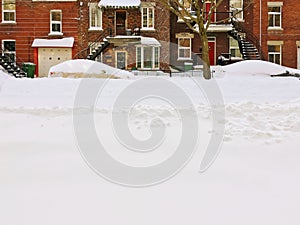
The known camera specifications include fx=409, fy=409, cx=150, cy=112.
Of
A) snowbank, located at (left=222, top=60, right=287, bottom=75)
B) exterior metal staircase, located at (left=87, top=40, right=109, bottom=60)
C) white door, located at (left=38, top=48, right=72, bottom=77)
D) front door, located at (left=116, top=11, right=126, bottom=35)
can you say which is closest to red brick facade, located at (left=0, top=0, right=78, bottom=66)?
white door, located at (left=38, top=48, right=72, bottom=77)

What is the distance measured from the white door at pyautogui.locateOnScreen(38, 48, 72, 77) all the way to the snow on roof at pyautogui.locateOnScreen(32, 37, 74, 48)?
46cm

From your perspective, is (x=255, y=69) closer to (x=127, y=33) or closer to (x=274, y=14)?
(x=274, y=14)

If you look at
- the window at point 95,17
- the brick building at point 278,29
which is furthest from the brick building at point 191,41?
the window at point 95,17

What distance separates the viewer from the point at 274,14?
3228cm

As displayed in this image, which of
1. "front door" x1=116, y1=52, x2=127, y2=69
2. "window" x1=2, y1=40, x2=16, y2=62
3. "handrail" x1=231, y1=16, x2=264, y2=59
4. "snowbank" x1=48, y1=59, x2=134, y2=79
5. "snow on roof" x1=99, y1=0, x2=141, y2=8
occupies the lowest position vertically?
"snowbank" x1=48, y1=59, x2=134, y2=79

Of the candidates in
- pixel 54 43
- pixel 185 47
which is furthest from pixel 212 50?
pixel 54 43

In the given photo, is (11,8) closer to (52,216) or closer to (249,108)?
(249,108)

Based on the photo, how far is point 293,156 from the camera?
22.4ft

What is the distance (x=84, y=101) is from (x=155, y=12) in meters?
23.1

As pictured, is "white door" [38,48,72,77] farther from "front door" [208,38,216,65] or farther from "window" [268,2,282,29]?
"window" [268,2,282,29]

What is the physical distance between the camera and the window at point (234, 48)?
107 feet

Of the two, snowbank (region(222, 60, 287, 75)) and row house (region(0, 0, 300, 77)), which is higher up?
row house (region(0, 0, 300, 77))

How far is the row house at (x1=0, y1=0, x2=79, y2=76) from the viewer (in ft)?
102

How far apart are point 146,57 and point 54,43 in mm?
7025
